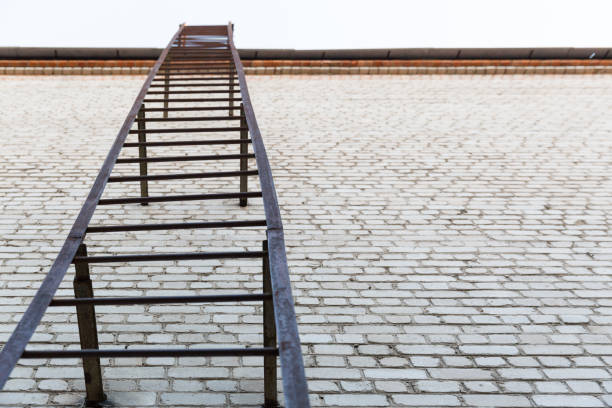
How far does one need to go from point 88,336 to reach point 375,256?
2.18 m

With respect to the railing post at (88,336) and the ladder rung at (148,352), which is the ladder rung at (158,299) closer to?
the ladder rung at (148,352)

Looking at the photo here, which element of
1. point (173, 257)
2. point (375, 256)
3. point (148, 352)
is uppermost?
point (173, 257)

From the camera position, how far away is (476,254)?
13.7ft

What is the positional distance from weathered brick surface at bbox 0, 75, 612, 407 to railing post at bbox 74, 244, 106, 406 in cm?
14

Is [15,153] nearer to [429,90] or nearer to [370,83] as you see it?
[370,83]

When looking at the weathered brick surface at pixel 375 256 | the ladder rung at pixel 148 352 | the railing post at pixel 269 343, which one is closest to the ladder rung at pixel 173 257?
the railing post at pixel 269 343

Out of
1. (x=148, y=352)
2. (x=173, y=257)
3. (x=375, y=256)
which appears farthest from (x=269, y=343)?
(x=375, y=256)

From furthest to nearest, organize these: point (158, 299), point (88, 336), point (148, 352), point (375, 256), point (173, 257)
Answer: point (375, 256) → point (88, 336) → point (173, 257) → point (158, 299) → point (148, 352)

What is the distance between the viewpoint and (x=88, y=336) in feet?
8.76

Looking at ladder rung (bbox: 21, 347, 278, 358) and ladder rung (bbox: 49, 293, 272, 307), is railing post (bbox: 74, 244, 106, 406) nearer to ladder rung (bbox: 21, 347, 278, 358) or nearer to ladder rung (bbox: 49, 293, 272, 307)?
ladder rung (bbox: 49, 293, 272, 307)

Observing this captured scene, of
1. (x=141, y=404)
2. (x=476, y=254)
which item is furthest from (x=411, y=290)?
(x=141, y=404)

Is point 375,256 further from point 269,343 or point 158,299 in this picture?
point 158,299

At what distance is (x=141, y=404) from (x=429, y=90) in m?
6.92

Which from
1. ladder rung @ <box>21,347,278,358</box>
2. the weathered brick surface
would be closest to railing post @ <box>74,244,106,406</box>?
the weathered brick surface
